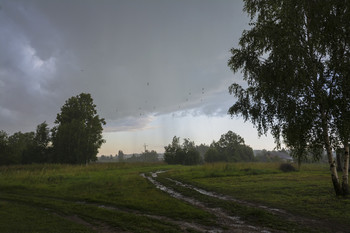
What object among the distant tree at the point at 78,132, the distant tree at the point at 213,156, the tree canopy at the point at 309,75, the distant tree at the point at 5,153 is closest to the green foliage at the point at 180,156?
the distant tree at the point at 213,156

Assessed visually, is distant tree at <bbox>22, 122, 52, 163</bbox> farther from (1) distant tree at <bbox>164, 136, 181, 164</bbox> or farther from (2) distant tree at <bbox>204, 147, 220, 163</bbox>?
(2) distant tree at <bbox>204, 147, 220, 163</bbox>

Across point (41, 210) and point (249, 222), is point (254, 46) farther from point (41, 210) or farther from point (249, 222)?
point (41, 210)

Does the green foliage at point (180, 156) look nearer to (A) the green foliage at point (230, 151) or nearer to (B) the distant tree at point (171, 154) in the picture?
(B) the distant tree at point (171, 154)

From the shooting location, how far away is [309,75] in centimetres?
1392

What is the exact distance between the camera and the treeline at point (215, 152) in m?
87.6

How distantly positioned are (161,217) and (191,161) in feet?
261

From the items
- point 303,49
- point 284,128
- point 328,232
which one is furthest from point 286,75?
point 328,232

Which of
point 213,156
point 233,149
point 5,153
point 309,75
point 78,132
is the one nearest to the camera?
point 309,75

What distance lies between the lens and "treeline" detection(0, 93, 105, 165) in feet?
210

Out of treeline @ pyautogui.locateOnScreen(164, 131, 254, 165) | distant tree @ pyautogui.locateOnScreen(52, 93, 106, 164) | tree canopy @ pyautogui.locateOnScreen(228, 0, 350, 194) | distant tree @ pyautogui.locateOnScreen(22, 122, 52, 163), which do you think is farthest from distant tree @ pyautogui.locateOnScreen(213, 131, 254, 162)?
tree canopy @ pyautogui.locateOnScreen(228, 0, 350, 194)

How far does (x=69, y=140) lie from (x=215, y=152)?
6475cm

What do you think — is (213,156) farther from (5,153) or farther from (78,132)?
(5,153)

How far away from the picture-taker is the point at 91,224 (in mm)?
9328

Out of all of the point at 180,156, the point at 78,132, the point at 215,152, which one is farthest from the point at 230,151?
the point at 78,132
